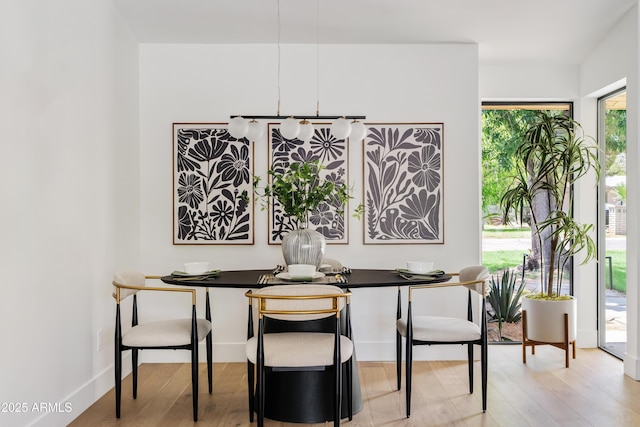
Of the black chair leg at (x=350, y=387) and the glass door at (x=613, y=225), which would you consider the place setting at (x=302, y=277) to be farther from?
the glass door at (x=613, y=225)

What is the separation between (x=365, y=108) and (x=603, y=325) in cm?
273

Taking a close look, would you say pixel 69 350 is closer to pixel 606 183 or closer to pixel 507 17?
pixel 507 17

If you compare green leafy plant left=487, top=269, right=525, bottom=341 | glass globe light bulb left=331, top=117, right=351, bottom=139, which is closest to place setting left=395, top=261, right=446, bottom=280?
glass globe light bulb left=331, top=117, right=351, bottom=139

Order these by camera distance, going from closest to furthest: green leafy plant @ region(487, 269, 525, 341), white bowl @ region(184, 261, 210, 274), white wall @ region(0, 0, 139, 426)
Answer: white wall @ region(0, 0, 139, 426) < white bowl @ region(184, 261, 210, 274) < green leafy plant @ region(487, 269, 525, 341)

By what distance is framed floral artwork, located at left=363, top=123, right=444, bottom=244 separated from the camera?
4.35 metres

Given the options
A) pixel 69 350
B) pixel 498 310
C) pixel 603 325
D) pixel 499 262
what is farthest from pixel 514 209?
pixel 69 350

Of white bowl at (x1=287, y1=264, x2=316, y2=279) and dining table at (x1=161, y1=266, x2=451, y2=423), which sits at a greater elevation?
white bowl at (x1=287, y1=264, x2=316, y2=279)

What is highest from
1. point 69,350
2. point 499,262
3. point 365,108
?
point 365,108

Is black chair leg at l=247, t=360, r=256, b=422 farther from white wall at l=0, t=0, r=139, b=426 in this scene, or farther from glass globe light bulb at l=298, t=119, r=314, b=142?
glass globe light bulb at l=298, t=119, r=314, b=142

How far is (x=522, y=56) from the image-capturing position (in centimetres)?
455

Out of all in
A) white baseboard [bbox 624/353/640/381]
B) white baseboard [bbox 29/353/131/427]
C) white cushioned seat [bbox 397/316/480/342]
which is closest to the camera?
white baseboard [bbox 29/353/131/427]

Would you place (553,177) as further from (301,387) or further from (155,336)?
(155,336)

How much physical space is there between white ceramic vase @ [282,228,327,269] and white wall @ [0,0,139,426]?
4.06ft

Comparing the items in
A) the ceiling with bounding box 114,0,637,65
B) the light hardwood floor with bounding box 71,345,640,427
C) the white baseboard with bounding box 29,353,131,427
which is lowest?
the light hardwood floor with bounding box 71,345,640,427
